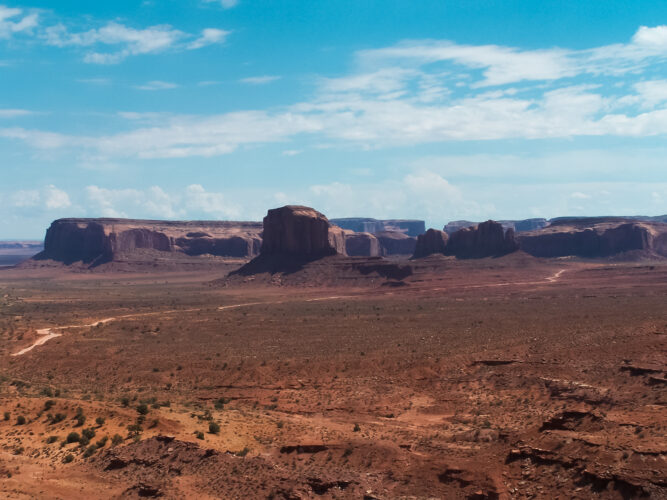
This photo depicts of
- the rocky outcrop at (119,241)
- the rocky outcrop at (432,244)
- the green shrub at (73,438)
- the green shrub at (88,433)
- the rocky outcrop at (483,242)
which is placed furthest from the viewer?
the rocky outcrop at (119,241)

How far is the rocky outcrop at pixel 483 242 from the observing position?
479 ft

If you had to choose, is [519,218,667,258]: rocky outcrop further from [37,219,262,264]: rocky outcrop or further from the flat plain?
the flat plain

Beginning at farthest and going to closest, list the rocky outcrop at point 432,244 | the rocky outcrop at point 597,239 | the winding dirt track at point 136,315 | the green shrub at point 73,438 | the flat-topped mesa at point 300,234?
1. the rocky outcrop at point 597,239
2. the rocky outcrop at point 432,244
3. the flat-topped mesa at point 300,234
4. the winding dirt track at point 136,315
5. the green shrub at point 73,438

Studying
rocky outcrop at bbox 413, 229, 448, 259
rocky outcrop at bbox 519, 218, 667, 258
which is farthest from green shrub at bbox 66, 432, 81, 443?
rocky outcrop at bbox 519, 218, 667, 258

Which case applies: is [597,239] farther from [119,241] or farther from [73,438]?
[73,438]

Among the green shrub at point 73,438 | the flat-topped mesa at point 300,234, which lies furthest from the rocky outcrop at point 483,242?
the green shrub at point 73,438

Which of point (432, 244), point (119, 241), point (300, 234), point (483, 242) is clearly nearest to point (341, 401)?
point (300, 234)

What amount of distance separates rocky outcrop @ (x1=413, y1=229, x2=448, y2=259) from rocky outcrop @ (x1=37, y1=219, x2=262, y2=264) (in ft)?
203

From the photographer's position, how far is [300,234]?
421 feet

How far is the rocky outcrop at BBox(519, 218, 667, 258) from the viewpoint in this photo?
160750 millimetres

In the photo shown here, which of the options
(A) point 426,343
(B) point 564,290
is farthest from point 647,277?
(A) point 426,343

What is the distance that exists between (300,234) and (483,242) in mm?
48706

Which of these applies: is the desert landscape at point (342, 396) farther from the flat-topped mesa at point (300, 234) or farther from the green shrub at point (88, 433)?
the flat-topped mesa at point (300, 234)

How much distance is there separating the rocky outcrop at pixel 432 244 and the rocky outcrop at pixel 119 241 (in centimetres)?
6190
